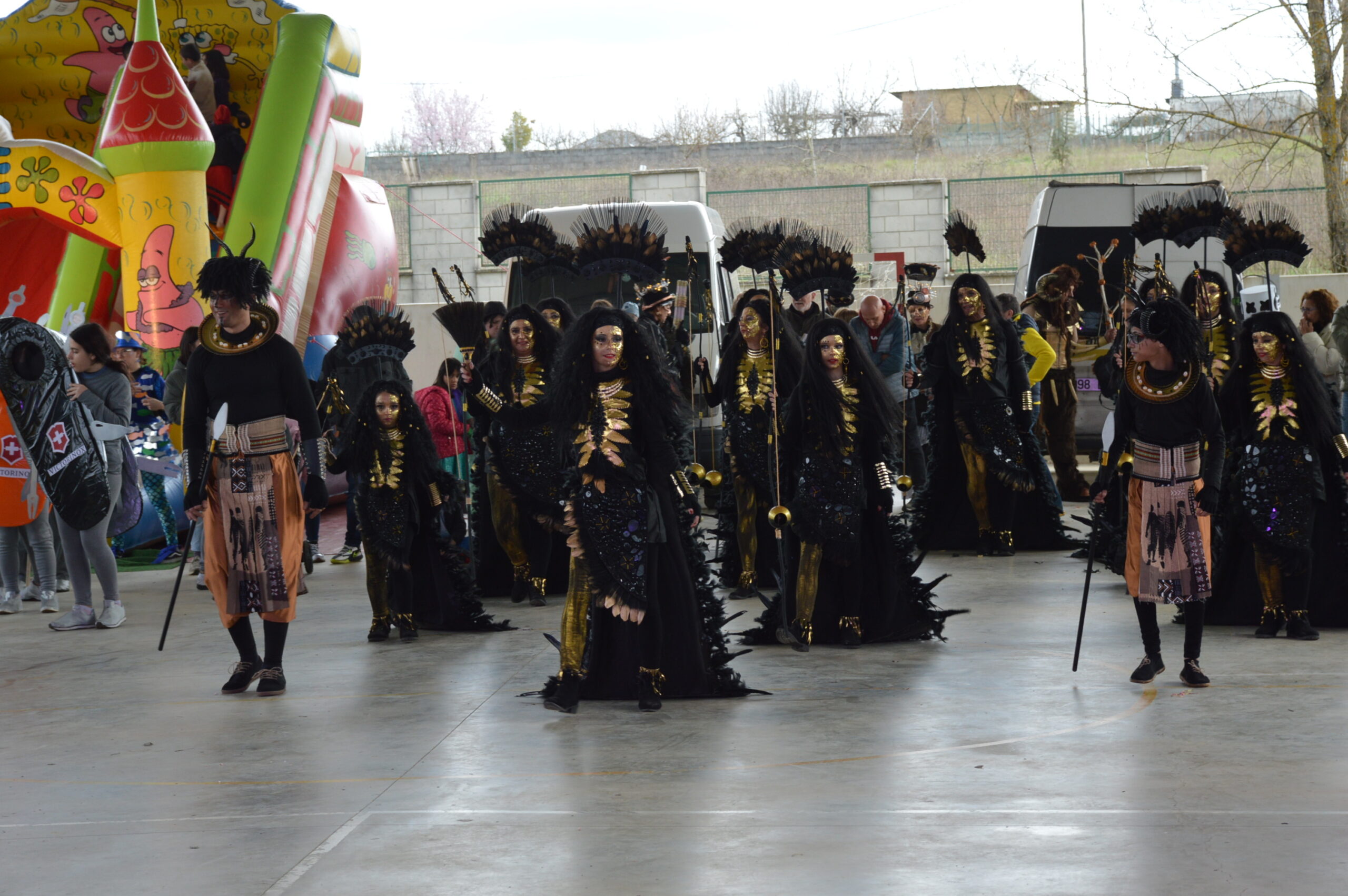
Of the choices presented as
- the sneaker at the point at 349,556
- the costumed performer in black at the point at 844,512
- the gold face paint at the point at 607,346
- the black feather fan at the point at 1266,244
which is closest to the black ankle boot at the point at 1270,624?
the costumed performer in black at the point at 844,512

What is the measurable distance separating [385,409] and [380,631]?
3.93ft

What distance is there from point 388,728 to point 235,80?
12.2m

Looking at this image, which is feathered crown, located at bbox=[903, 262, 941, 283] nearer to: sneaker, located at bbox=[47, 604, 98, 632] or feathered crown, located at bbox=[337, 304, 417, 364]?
feathered crown, located at bbox=[337, 304, 417, 364]

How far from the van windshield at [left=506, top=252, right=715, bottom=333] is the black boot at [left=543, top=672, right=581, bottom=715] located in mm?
6808

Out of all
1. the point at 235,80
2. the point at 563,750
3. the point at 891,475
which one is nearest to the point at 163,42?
the point at 235,80

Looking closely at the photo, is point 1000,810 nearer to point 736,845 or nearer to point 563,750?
point 736,845

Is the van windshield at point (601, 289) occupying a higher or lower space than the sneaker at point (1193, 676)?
higher

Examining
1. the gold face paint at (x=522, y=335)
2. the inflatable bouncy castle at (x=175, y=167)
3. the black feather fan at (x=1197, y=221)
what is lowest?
the gold face paint at (x=522, y=335)

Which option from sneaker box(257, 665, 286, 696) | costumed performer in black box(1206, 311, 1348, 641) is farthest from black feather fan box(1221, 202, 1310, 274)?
sneaker box(257, 665, 286, 696)

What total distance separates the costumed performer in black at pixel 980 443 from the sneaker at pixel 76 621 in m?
5.55

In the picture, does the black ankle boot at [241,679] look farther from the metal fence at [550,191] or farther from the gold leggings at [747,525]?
the metal fence at [550,191]

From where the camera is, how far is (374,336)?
8883 mm

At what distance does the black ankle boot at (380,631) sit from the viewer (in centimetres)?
812

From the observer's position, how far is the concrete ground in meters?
4.29
